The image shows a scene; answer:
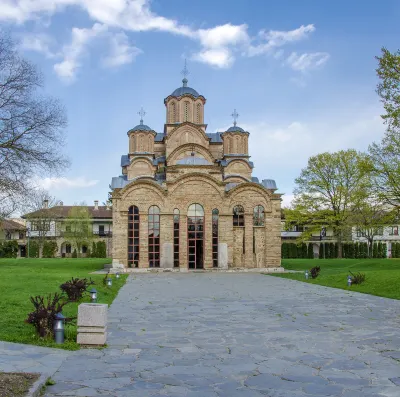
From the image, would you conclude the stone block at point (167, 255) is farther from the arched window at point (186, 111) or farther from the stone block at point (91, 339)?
the stone block at point (91, 339)

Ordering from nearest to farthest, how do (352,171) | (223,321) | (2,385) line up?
(2,385) → (223,321) → (352,171)

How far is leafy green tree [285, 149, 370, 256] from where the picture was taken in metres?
43.0

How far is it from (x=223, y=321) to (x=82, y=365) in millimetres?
4447

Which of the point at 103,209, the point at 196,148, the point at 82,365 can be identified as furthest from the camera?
the point at 103,209

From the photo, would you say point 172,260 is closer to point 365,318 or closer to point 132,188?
point 132,188

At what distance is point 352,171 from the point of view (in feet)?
141

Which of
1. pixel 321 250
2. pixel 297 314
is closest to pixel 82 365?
pixel 297 314

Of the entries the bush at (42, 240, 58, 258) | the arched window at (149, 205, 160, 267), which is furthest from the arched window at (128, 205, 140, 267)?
the bush at (42, 240, 58, 258)

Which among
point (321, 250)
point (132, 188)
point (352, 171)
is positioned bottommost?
point (321, 250)

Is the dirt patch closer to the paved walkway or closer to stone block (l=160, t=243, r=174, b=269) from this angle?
the paved walkway

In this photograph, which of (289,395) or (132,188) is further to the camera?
(132,188)

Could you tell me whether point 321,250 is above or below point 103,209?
below

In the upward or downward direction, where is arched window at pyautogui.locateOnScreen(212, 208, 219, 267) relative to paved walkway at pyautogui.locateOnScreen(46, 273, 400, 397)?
upward

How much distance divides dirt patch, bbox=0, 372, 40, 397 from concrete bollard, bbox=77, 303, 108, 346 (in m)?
2.05
